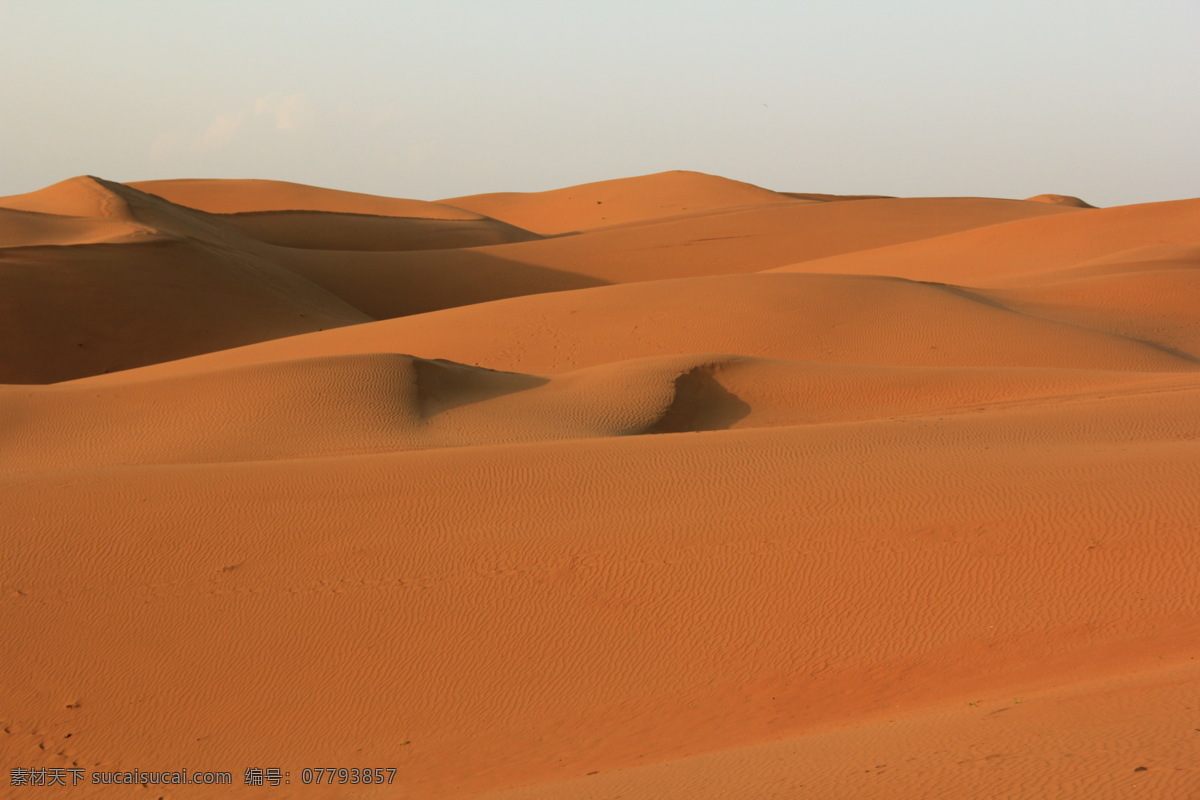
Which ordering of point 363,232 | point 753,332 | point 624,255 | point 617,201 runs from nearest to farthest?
point 753,332 → point 624,255 → point 363,232 → point 617,201

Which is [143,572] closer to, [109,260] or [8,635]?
[8,635]

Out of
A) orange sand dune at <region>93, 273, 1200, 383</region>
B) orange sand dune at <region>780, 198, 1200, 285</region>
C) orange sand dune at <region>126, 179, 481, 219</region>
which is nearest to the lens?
orange sand dune at <region>93, 273, 1200, 383</region>

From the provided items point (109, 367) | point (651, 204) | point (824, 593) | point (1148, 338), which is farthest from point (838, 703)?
point (651, 204)

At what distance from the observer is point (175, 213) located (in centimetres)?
2855

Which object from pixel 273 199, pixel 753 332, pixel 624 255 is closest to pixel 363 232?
pixel 624 255

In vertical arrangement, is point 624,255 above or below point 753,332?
above

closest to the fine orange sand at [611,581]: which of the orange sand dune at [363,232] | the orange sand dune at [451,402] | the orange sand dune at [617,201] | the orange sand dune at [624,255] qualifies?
the orange sand dune at [451,402]

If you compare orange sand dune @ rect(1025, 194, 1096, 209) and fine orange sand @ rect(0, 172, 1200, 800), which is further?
orange sand dune @ rect(1025, 194, 1096, 209)

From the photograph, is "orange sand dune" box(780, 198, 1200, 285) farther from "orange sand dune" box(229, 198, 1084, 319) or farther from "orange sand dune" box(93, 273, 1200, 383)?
"orange sand dune" box(93, 273, 1200, 383)

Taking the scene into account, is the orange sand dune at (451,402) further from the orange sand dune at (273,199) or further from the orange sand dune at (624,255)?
the orange sand dune at (273,199)

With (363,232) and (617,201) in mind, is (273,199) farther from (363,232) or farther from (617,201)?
(617,201)

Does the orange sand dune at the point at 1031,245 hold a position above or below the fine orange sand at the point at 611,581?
above

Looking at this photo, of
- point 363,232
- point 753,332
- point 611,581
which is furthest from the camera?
point 363,232

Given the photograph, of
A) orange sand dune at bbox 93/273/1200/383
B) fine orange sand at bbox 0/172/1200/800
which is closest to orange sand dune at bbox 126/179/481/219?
orange sand dune at bbox 93/273/1200/383
